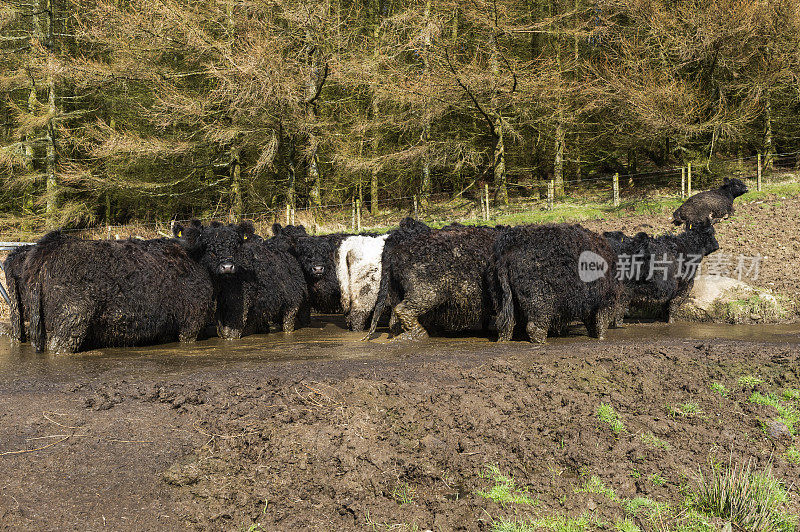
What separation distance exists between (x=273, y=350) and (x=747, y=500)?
6099 millimetres

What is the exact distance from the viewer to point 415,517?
11.4 feet

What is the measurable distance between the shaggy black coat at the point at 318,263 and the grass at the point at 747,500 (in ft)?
26.6

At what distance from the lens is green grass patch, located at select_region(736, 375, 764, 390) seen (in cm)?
524

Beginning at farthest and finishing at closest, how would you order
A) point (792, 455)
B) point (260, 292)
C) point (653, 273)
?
point (653, 273) < point (260, 292) < point (792, 455)

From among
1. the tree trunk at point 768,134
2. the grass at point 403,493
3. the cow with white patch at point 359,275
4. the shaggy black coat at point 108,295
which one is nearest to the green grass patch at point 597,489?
the grass at point 403,493

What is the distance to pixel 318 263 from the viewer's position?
11.0 meters

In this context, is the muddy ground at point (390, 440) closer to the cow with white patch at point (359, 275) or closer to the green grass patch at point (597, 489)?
the green grass patch at point (597, 489)

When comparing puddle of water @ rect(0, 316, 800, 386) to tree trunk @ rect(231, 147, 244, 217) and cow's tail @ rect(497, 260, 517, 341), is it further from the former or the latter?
tree trunk @ rect(231, 147, 244, 217)

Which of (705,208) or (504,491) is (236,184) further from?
(504,491)

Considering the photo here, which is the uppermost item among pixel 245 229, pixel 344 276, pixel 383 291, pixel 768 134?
pixel 768 134

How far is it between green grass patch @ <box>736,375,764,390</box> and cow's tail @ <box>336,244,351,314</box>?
23.1 ft

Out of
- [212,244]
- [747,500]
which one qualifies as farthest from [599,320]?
[212,244]

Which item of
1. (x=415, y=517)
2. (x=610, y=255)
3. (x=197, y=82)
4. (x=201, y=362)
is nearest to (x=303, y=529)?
(x=415, y=517)

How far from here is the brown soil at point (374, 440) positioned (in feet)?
11.5
